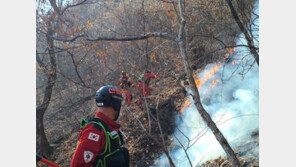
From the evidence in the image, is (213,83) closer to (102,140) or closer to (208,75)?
(208,75)

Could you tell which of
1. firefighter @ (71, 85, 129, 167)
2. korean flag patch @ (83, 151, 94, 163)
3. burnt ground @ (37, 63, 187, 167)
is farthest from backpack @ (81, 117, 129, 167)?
burnt ground @ (37, 63, 187, 167)

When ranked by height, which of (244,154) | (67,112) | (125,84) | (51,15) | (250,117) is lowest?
(244,154)

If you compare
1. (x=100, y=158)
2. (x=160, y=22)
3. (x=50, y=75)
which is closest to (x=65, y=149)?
(x=50, y=75)

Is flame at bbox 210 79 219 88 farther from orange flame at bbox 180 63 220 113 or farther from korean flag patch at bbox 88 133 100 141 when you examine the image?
korean flag patch at bbox 88 133 100 141

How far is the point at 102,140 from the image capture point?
6.83 feet

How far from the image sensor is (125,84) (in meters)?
8.23

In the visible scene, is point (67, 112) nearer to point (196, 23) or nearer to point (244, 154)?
Result: point (196, 23)

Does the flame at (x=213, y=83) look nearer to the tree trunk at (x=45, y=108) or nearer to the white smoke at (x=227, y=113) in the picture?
the white smoke at (x=227, y=113)

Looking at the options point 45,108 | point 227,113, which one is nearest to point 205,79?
point 227,113

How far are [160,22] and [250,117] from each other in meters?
4.74

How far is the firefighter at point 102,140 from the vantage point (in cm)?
198

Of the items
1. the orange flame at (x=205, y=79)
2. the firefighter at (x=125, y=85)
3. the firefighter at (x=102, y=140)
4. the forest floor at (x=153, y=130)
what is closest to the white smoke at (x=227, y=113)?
the orange flame at (x=205, y=79)

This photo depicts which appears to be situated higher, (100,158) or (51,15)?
(51,15)

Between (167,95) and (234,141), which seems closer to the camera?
(234,141)
